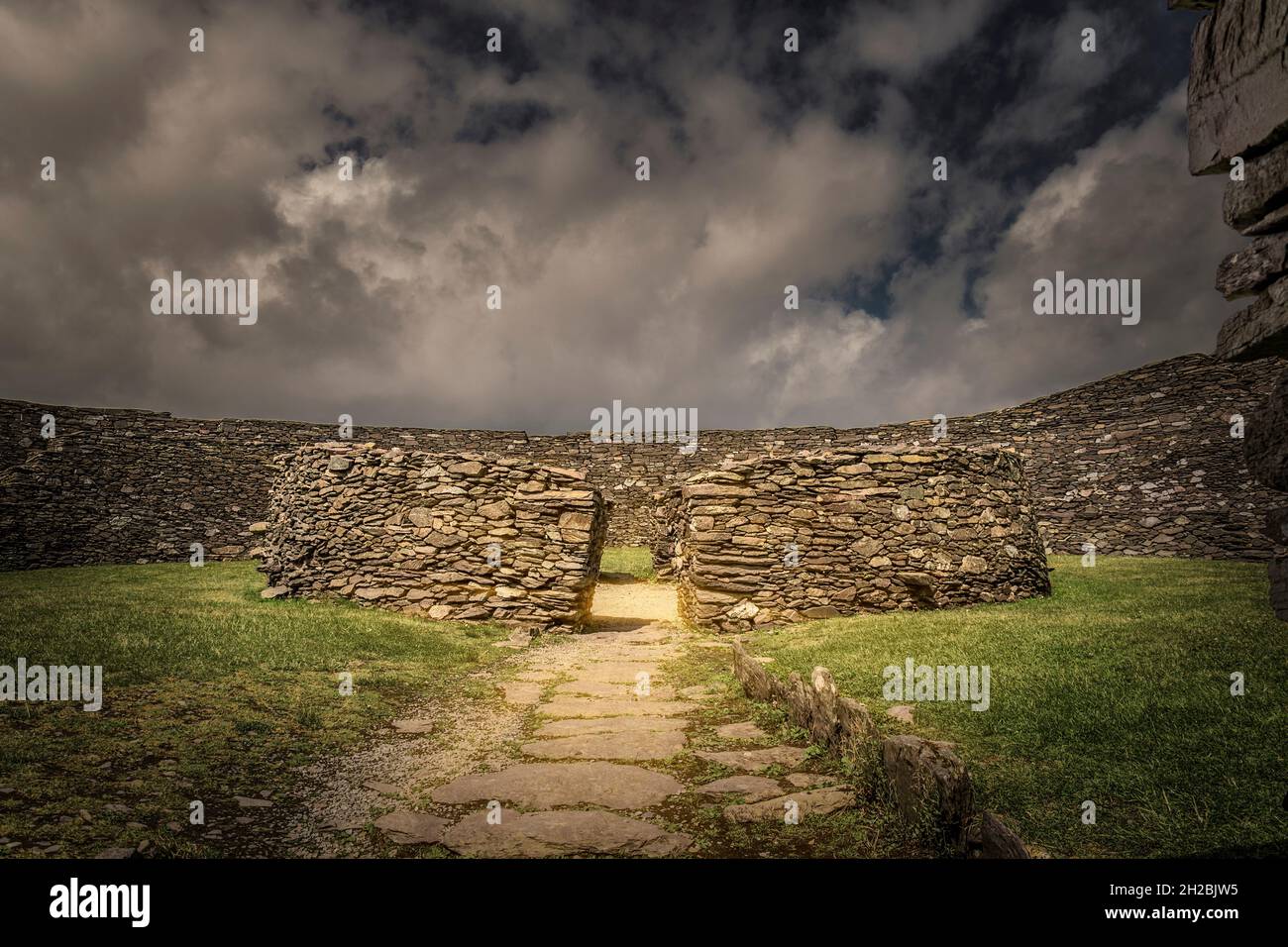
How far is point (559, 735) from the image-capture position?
4711mm

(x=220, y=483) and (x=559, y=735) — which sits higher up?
(x=220, y=483)

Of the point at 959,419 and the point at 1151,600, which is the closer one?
the point at 1151,600

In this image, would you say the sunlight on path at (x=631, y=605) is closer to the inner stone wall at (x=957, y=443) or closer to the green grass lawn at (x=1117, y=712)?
the inner stone wall at (x=957, y=443)

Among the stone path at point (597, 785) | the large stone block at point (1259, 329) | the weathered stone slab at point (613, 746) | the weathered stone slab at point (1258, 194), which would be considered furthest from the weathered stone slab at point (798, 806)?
the weathered stone slab at point (1258, 194)

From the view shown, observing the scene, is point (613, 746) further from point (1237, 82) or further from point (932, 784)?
point (1237, 82)

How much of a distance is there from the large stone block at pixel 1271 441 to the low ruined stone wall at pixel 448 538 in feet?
27.7

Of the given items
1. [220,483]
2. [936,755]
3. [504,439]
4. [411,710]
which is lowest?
[411,710]

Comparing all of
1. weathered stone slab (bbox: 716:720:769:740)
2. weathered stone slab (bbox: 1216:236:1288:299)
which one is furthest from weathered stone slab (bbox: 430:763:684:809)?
weathered stone slab (bbox: 1216:236:1288:299)

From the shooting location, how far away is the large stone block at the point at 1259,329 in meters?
2.08

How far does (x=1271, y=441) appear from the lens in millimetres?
2146

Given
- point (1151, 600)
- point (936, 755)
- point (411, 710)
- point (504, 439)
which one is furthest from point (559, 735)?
point (504, 439)

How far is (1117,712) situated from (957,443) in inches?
419
